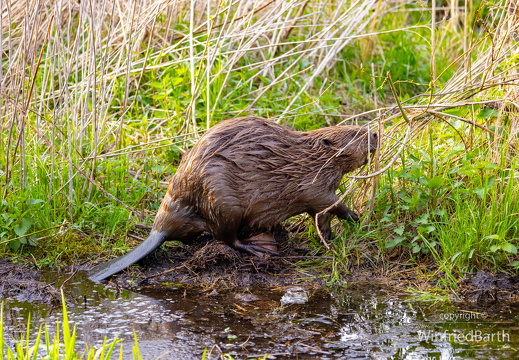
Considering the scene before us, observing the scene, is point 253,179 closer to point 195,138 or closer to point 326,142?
point 326,142

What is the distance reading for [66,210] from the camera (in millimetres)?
3744

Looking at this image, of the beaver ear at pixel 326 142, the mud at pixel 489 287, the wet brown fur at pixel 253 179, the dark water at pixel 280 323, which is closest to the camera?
the dark water at pixel 280 323

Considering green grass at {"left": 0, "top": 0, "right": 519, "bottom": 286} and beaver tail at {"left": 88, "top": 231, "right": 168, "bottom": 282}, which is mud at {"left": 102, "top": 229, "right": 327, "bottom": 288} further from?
green grass at {"left": 0, "top": 0, "right": 519, "bottom": 286}

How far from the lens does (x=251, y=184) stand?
10.7 ft

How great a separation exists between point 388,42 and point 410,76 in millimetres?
477

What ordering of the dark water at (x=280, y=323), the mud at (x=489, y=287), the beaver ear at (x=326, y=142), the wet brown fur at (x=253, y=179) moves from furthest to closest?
the beaver ear at (x=326, y=142) → the wet brown fur at (x=253, y=179) → the mud at (x=489, y=287) → the dark water at (x=280, y=323)

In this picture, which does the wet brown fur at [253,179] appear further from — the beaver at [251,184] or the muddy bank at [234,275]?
the muddy bank at [234,275]

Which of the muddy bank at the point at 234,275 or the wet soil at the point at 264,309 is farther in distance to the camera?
the muddy bank at the point at 234,275

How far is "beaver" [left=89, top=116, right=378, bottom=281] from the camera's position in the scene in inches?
126

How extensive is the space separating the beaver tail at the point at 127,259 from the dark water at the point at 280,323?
0.25ft

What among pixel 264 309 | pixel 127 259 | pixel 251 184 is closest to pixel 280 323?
pixel 264 309

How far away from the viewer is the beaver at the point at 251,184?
10.5 ft

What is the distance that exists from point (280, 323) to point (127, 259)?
0.91 meters

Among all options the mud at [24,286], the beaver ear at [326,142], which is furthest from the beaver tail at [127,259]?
the beaver ear at [326,142]
